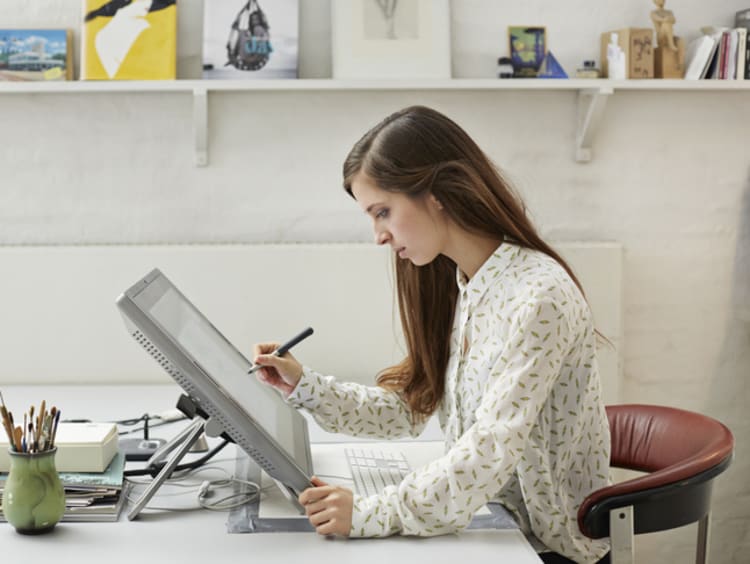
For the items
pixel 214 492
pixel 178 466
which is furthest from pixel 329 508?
pixel 178 466

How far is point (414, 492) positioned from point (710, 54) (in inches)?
80.5

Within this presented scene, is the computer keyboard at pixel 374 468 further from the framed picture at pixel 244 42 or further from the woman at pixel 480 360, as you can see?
the framed picture at pixel 244 42

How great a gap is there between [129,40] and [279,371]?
4.79ft

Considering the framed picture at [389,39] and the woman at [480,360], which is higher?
the framed picture at [389,39]

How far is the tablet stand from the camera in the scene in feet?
4.70

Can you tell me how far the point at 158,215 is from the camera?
9.63ft

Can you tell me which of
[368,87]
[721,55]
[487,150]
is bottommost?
[487,150]

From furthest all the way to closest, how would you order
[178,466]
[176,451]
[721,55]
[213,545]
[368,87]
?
[721,55] < [368,87] < [178,466] < [176,451] < [213,545]

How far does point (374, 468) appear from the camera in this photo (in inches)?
66.7

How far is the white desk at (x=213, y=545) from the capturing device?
129 centimetres

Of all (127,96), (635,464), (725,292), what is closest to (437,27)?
(127,96)

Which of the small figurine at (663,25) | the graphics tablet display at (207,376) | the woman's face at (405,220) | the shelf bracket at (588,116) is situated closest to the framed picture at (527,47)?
the shelf bracket at (588,116)

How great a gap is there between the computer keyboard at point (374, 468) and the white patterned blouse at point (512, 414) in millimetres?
55

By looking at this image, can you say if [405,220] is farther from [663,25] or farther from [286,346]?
[663,25]
